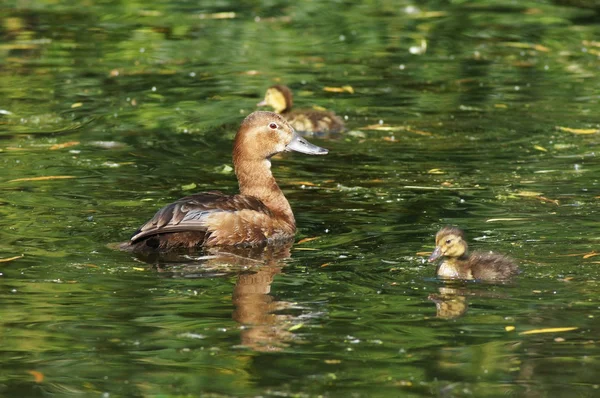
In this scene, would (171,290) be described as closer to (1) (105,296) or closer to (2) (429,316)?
(1) (105,296)

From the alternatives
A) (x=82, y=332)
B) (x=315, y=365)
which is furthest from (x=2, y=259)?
(x=315, y=365)

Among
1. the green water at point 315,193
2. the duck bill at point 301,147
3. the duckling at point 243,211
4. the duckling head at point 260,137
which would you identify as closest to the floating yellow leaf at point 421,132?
the green water at point 315,193

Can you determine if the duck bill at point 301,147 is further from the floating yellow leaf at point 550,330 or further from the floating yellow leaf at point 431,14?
the floating yellow leaf at point 431,14

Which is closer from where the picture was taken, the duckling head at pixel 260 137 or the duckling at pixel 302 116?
the duckling head at pixel 260 137

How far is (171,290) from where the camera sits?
7973 millimetres

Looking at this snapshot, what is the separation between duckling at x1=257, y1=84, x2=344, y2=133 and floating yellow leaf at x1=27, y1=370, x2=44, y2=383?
276 inches

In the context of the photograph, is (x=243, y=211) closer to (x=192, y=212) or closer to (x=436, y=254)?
(x=192, y=212)

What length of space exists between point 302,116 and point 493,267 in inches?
228

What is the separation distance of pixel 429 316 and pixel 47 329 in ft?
6.88

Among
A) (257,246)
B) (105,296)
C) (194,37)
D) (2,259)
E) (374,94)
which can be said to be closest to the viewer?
(105,296)

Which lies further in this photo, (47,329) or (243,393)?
(47,329)

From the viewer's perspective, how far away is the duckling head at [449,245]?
820 centimetres

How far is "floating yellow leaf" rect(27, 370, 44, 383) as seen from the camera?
6426mm

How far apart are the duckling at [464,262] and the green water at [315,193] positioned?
0.28 ft
